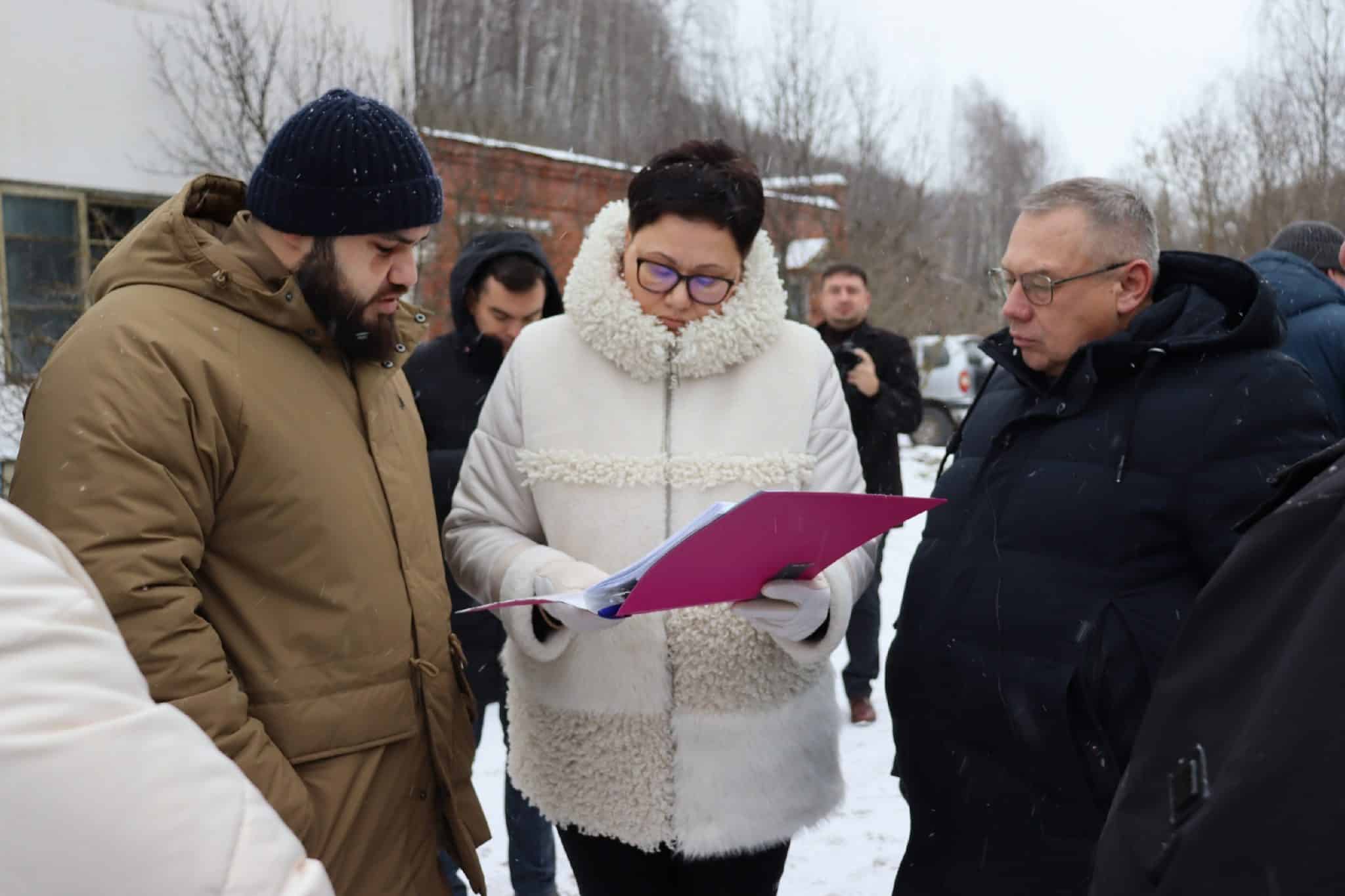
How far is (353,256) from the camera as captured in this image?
6.39 feet

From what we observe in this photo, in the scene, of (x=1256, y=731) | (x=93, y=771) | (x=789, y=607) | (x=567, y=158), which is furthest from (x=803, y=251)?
(x=93, y=771)

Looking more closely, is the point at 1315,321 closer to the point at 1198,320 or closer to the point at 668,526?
the point at 1198,320

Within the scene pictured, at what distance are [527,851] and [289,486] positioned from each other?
6.75ft

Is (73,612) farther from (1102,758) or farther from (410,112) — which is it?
(410,112)

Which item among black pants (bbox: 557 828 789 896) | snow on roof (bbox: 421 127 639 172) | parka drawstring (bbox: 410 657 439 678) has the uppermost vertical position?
snow on roof (bbox: 421 127 639 172)

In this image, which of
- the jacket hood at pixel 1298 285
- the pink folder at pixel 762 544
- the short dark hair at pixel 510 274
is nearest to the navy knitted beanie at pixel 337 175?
the pink folder at pixel 762 544

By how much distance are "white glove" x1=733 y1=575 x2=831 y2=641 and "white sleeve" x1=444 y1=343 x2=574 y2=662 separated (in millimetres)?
443

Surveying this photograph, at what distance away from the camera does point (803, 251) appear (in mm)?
13289

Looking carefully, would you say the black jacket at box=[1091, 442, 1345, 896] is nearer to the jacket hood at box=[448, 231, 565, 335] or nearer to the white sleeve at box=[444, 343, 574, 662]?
the white sleeve at box=[444, 343, 574, 662]

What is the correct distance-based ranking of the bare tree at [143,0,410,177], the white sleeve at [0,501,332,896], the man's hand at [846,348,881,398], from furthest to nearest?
the bare tree at [143,0,410,177]
the man's hand at [846,348,881,398]
the white sleeve at [0,501,332,896]

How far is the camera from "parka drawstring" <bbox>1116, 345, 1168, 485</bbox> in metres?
2.06

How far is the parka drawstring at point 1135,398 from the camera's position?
2.06 m

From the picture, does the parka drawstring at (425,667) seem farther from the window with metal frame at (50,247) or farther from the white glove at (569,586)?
the window with metal frame at (50,247)

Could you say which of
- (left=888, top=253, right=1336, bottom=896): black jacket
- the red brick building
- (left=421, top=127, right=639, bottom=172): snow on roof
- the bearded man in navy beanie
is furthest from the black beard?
(left=421, top=127, right=639, bottom=172): snow on roof
